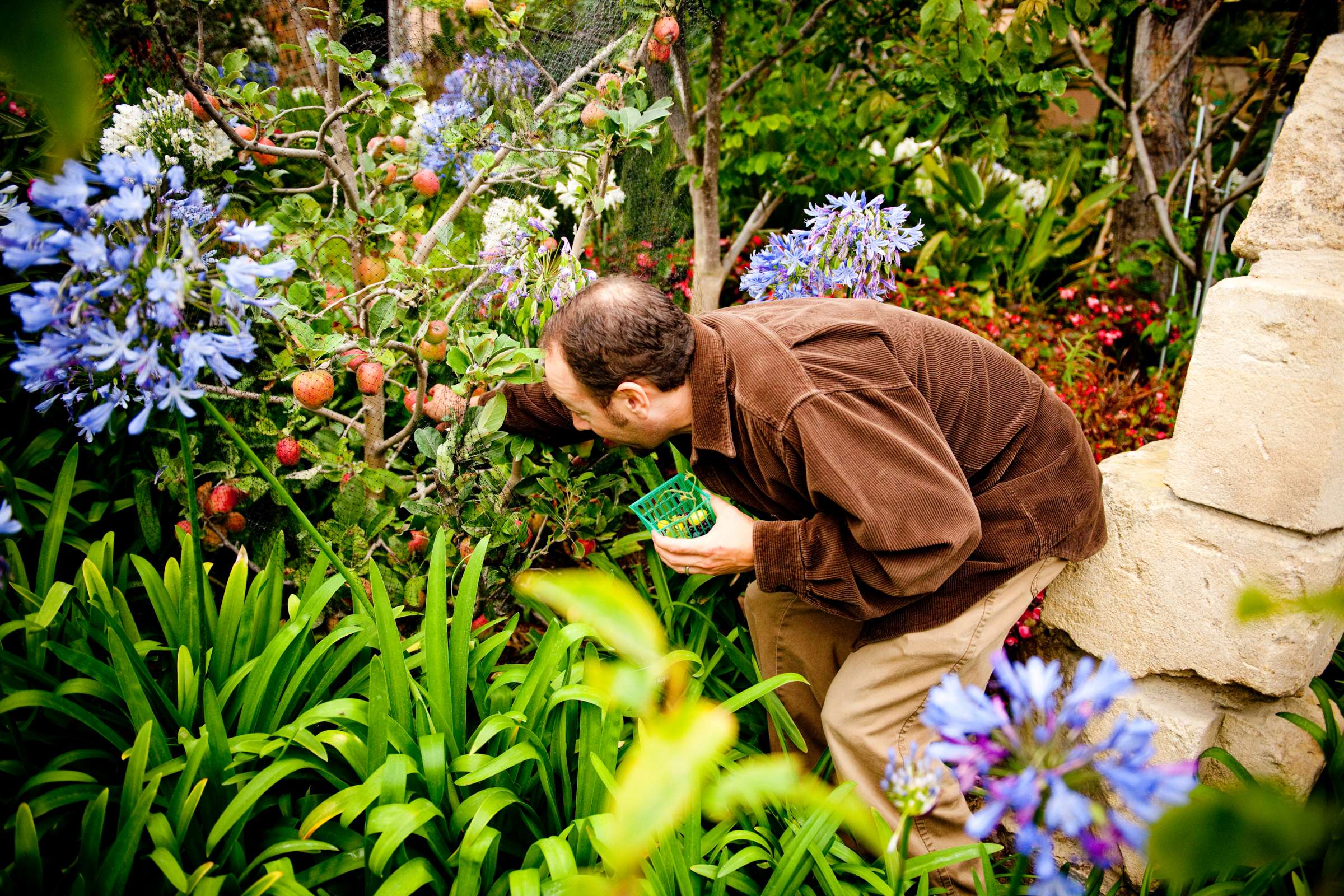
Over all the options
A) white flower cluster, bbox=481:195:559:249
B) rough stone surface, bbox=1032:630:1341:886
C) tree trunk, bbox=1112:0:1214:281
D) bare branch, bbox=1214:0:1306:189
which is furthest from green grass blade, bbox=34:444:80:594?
tree trunk, bbox=1112:0:1214:281

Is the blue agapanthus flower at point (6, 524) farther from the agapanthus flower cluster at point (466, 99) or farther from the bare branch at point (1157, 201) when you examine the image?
the bare branch at point (1157, 201)

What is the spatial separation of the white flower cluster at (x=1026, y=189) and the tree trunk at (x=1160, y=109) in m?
0.41

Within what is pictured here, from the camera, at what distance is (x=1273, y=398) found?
5.32 ft

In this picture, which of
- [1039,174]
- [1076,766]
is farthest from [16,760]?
[1039,174]

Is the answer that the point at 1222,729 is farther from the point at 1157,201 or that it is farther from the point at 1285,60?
the point at 1157,201

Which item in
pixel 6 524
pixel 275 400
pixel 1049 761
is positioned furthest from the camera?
pixel 275 400

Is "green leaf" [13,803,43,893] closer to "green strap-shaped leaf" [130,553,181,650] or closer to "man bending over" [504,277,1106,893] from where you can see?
"green strap-shaped leaf" [130,553,181,650]

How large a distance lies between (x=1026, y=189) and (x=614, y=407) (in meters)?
3.67

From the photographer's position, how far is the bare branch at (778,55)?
292cm

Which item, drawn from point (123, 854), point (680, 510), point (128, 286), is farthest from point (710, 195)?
point (123, 854)

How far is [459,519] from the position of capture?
1.91 metres

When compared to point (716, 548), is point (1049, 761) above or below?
above

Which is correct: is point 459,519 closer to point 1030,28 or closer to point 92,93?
point 92,93

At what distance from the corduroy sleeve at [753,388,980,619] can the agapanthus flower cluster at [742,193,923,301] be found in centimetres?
67
